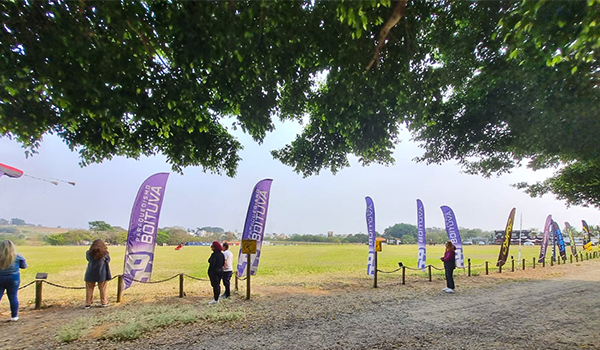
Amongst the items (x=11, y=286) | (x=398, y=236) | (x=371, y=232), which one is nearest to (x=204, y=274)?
(x=371, y=232)

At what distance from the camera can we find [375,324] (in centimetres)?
616

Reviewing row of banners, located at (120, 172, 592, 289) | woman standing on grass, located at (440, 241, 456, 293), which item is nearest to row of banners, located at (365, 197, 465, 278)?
Result: row of banners, located at (120, 172, 592, 289)

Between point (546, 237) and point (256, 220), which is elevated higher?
point (256, 220)

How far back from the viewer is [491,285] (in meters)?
11.5

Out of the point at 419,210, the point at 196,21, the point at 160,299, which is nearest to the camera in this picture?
the point at 196,21

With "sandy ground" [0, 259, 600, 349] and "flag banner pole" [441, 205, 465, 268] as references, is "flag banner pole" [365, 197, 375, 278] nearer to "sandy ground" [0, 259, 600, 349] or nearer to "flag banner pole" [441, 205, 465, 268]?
"sandy ground" [0, 259, 600, 349]

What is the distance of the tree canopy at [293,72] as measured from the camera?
464cm

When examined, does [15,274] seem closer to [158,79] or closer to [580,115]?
[158,79]

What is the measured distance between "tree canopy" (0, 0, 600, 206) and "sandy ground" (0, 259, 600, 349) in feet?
14.0

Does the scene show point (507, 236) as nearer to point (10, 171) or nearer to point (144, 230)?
point (144, 230)

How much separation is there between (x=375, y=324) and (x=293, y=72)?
6133 millimetres

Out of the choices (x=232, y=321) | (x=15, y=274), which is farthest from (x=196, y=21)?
(x=15, y=274)

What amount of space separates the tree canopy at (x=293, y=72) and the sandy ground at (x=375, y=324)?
14.0 ft

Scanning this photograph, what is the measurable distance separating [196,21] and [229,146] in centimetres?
646
